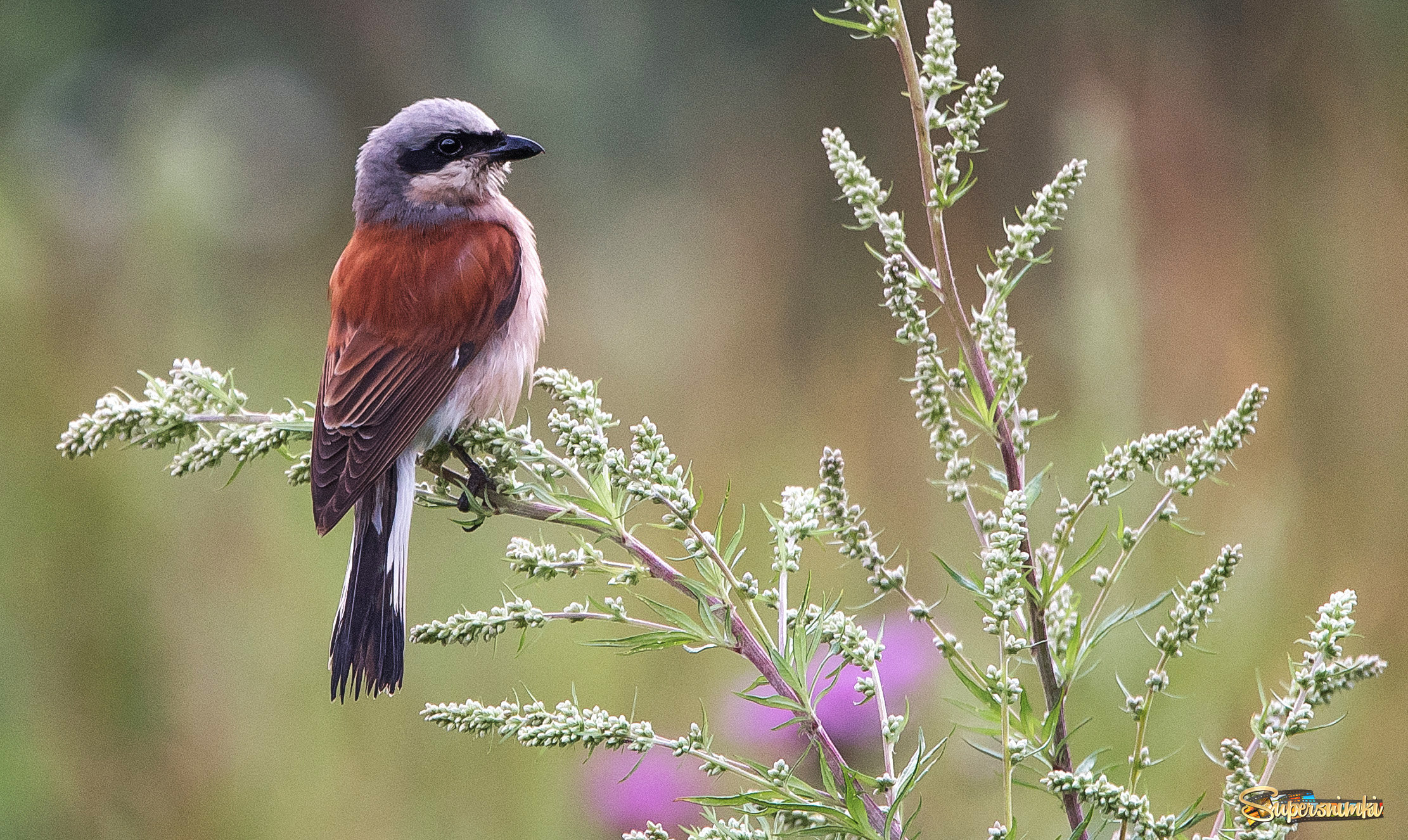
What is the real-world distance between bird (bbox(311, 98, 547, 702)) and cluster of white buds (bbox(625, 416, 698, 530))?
831 millimetres

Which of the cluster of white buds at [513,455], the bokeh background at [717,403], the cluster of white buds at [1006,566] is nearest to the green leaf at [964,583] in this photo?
the cluster of white buds at [1006,566]

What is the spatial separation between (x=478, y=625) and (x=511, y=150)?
2.13 meters

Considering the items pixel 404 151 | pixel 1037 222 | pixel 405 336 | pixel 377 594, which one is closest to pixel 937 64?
pixel 1037 222

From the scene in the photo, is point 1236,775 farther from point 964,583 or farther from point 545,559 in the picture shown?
point 545,559

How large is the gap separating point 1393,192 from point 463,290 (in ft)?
8.36

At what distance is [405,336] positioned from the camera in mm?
2457

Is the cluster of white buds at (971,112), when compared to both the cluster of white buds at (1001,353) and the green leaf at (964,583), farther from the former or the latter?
the green leaf at (964,583)

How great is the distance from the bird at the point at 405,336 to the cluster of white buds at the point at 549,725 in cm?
77

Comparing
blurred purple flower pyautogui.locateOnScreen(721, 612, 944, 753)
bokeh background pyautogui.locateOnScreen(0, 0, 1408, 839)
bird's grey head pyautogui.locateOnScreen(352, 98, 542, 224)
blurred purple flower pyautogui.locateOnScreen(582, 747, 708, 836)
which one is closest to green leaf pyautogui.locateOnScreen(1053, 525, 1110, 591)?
bokeh background pyautogui.locateOnScreen(0, 0, 1408, 839)

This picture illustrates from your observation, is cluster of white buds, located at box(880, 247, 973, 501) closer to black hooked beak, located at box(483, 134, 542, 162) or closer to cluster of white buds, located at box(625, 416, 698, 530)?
cluster of white buds, located at box(625, 416, 698, 530)

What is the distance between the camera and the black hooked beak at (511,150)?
115 inches

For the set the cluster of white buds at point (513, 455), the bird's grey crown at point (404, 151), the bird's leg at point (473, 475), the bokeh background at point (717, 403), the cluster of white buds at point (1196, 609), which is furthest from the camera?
the bird's grey crown at point (404, 151)

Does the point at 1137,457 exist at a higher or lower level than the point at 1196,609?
higher

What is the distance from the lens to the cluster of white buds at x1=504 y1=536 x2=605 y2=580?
1.04 m
